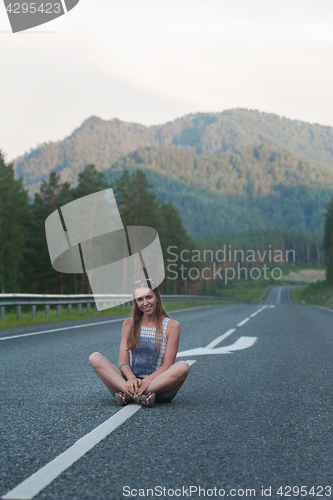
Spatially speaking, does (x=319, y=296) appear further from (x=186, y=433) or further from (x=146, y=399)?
(x=186, y=433)

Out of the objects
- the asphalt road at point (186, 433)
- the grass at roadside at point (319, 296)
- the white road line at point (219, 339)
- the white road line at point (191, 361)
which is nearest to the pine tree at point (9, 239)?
the grass at roadside at point (319, 296)

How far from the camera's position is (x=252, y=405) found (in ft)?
17.1

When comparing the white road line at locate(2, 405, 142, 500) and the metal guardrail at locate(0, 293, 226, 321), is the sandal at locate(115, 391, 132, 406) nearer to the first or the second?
the white road line at locate(2, 405, 142, 500)

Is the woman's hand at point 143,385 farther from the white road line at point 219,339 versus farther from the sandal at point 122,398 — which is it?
the white road line at point 219,339

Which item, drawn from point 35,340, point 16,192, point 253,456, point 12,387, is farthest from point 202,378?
point 16,192

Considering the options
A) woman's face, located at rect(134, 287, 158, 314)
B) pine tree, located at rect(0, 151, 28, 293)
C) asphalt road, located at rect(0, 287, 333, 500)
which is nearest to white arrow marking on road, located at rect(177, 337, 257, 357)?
asphalt road, located at rect(0, 287, 333, 500)

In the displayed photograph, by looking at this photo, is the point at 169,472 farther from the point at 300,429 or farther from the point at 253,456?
the point at 300,429

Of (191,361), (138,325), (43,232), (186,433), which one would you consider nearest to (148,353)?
(138,325)

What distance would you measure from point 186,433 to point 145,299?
1.53 metres

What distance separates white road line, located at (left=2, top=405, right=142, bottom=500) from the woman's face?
1067 millimetres

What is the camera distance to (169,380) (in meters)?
5.00

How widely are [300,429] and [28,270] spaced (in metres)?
59.9

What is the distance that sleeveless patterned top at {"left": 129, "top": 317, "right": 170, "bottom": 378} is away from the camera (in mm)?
5285

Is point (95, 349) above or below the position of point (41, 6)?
below
